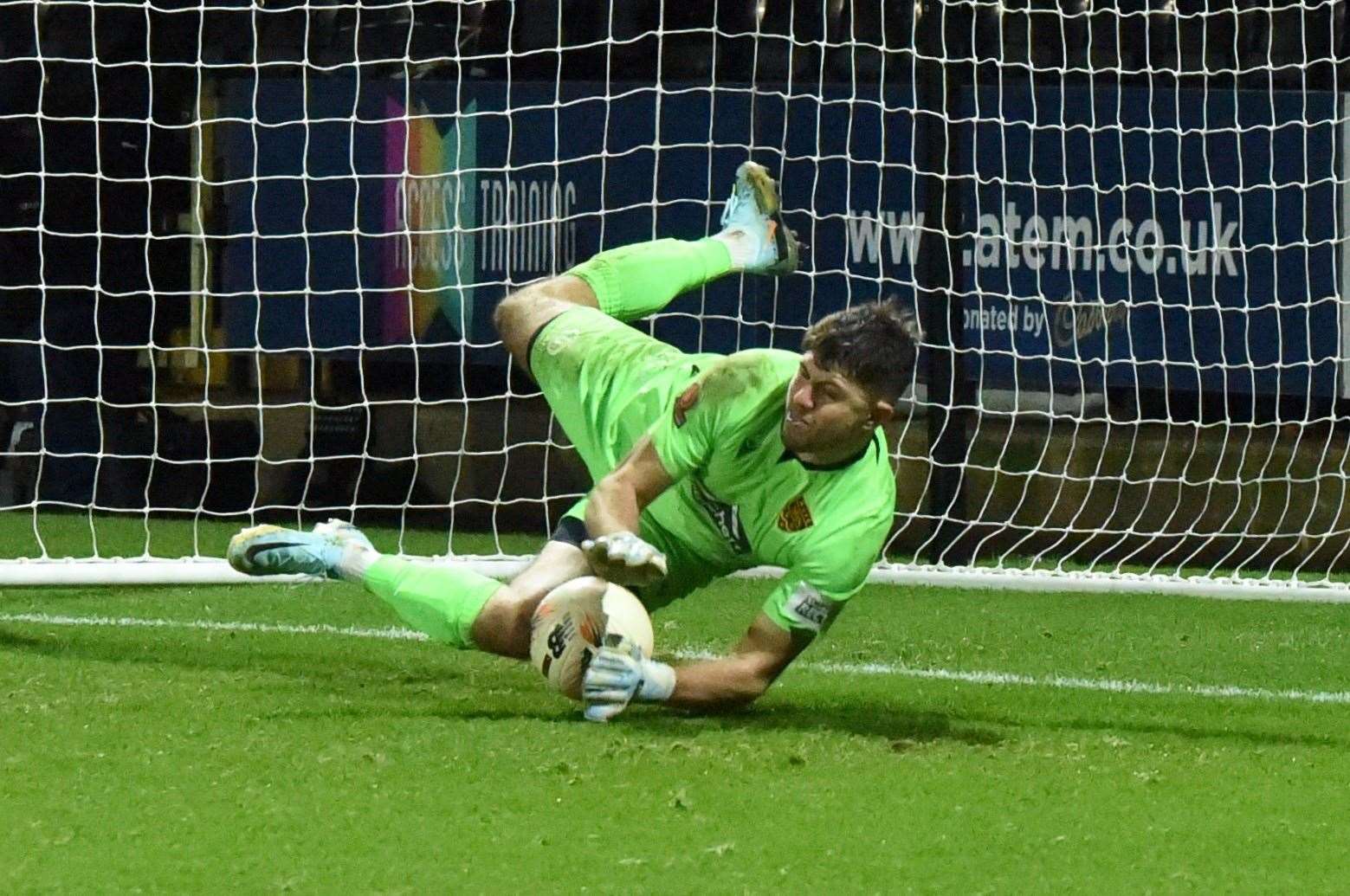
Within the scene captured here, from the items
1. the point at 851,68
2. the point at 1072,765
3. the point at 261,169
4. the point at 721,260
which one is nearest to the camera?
the point at 1072,765

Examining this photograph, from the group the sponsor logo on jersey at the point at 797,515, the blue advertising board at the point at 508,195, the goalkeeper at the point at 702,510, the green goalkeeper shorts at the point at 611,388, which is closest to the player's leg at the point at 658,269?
the green goalkeeper shorts at the point at 611,388

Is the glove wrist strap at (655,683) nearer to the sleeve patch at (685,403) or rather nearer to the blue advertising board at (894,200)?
the sleeve patch at (685,403)

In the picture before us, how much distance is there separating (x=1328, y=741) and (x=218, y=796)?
2.46 metres

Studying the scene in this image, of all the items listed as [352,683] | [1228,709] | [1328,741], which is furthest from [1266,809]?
[352,683]

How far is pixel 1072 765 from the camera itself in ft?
15.6

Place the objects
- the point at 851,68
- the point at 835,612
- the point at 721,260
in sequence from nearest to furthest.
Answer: the point at 835,612
the point at 721,260
the point at 851,68

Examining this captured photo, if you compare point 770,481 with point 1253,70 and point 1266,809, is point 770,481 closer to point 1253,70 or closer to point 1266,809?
point 1266,809

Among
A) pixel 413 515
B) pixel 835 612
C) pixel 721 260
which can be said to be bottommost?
pixel 413 515

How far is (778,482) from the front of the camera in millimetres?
5195

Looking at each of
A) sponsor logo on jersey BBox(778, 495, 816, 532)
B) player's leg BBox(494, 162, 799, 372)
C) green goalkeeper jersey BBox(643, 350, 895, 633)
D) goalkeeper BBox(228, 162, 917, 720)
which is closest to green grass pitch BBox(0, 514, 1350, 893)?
goalkeeper BBox(228, 162, 917, 720)

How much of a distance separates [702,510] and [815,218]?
3.92 m

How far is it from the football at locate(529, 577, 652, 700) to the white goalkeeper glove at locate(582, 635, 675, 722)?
3cm

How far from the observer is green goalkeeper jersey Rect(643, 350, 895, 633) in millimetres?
5070

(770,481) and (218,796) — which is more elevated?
(770,481)
